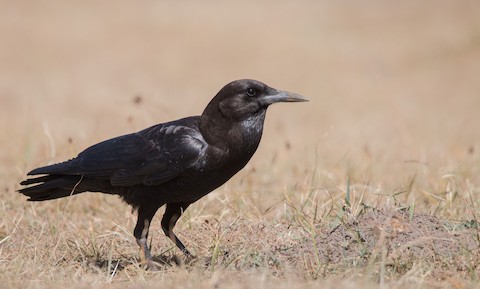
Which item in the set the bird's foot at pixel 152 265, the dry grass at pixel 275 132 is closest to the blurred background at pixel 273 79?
the dry grass at pixel 275 132

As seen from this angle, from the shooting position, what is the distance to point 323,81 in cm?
1441

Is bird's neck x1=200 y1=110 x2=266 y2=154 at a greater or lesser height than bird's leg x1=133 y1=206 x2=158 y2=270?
greater

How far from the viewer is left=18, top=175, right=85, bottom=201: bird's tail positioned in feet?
16.1

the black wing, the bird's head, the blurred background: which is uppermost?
the bird's head

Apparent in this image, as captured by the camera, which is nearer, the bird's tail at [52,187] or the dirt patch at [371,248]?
the dirt patch at [371,248]

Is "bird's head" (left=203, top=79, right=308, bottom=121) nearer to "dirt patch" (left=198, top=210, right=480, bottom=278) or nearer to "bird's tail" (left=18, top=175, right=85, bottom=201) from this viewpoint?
"dirt patch" (left=198, top=210, right=480, bottom=278)

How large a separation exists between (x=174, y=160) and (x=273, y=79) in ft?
33.3

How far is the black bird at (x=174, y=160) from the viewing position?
14.8 feet

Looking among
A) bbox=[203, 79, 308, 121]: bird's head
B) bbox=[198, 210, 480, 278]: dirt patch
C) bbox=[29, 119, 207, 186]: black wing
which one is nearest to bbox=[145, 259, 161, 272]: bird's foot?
bbox=[198, 210, 480, 278]: dirt patch

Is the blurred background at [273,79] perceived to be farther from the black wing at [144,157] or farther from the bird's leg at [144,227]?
the bird's leg at [144,227]

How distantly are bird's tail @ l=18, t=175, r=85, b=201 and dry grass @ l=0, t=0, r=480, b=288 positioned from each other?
280 mm

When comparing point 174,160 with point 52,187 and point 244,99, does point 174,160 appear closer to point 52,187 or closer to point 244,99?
point 244,99

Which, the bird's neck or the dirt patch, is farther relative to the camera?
the bird's neck

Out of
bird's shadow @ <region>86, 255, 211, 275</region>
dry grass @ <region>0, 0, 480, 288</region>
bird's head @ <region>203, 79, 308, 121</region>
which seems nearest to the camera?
dry grass @ <region>0, 0, 480, 288</region>
